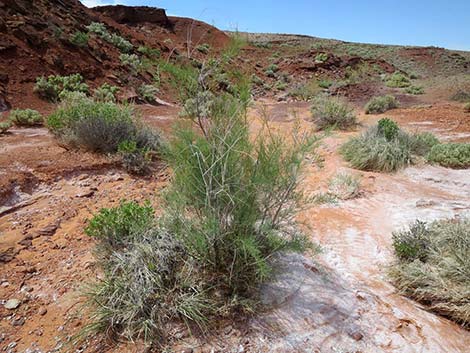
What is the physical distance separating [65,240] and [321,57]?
22.7 meters

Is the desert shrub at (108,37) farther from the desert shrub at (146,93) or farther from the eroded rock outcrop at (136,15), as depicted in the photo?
the eroded rock outcrop at (136,15)

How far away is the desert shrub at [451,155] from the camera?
582 cm

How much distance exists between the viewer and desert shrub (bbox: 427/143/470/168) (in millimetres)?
5821

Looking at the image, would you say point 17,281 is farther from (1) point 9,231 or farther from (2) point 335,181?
(2) point 335,181

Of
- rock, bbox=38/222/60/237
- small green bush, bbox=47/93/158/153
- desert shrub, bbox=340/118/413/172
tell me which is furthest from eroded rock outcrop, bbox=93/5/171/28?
rock, bbox=38/222/60/237

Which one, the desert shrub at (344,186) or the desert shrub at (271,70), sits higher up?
the desert shrub at (271,70)

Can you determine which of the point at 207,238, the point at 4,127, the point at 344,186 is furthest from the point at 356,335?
the point at 4,127

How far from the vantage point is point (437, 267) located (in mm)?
2992

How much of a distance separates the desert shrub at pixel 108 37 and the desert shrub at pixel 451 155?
42.7 feet

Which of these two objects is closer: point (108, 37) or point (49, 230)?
point (49, 230)

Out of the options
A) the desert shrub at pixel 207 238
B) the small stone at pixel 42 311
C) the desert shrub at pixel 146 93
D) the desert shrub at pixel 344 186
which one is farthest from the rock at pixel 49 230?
the desert shrub at pixel 146 93

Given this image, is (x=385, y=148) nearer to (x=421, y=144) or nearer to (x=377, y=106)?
(x=421, y=144)

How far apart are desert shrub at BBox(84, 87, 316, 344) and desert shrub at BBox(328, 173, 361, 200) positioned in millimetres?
2384

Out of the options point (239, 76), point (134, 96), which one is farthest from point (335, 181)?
point (134, 96)
